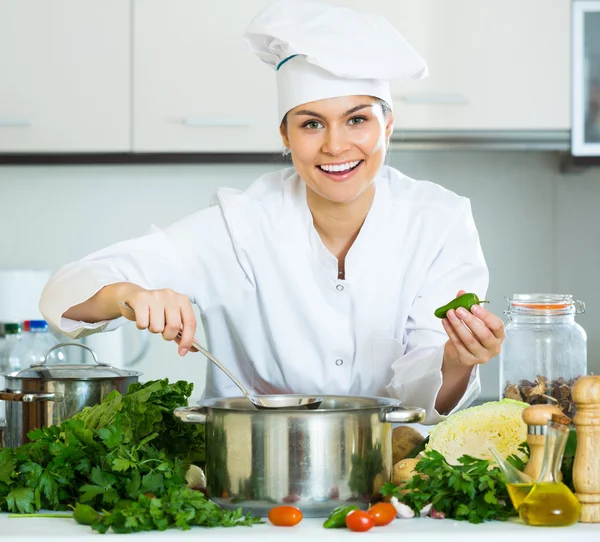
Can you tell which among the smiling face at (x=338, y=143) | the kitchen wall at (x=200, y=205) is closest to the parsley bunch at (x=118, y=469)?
the smiling face at (x=338, y=143)

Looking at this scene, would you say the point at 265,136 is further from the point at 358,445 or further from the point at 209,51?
the point at 358,445

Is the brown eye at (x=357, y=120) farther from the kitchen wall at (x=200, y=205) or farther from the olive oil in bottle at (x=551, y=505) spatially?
the kitchen wall at (x=200, y=205)

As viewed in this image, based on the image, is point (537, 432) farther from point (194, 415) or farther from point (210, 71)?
point (210, 71)

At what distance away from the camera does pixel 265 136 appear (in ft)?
9.20

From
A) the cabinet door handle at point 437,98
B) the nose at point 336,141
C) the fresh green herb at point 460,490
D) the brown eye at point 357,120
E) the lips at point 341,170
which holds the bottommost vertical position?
the fresh green herb at point 460,490

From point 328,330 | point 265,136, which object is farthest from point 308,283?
point 265,136

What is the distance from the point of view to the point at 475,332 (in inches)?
48.6

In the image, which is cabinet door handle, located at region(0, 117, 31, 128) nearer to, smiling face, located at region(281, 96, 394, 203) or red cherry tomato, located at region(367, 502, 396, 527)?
smiling face, located at region(281, 96, 394, 203)

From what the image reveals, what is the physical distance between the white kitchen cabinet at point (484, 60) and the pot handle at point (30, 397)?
1770 mm

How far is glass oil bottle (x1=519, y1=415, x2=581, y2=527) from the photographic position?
0.94 meters

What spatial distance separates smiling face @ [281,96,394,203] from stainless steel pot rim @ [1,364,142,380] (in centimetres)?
50

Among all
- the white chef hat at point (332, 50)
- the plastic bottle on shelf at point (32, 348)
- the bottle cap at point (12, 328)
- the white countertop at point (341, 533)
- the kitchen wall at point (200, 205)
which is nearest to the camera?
the white countertop at point (341, 533)

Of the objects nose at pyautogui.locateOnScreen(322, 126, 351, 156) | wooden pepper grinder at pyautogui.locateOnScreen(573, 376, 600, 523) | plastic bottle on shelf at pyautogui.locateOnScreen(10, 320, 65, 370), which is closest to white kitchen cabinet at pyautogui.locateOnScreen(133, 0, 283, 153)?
plastic bottle on shelf at pyautogui.locateOnScreen(10, 320, 65, 370)

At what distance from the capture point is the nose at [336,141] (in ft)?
5.17
